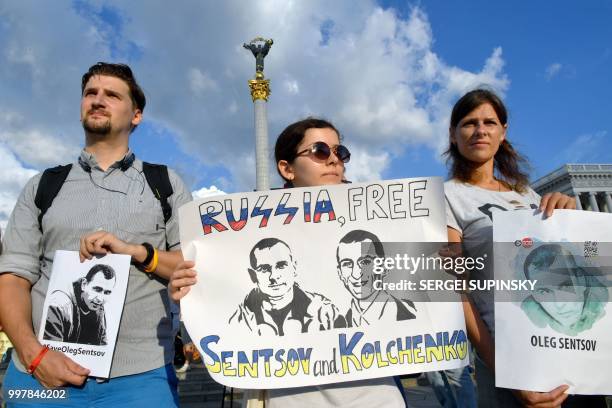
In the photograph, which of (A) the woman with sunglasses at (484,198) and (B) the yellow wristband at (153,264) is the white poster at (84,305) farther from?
(A) the woman with sunglasses at (484,198)

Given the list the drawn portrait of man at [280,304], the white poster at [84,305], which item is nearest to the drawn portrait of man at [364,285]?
the drawn portrait of man at [280,304]

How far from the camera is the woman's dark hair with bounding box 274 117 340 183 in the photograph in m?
2.57

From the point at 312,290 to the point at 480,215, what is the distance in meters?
0.96

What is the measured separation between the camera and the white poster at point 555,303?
2.10 m

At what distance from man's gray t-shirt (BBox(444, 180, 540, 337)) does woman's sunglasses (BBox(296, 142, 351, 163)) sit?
60 cm

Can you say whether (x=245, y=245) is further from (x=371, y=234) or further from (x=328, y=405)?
(x=328, y=405)

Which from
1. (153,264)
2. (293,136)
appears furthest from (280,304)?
(293,136)

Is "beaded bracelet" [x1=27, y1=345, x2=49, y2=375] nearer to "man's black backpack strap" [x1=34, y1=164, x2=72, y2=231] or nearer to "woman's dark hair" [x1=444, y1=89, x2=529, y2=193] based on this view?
"man's black backpack strap" [x1=34, y1=164, x2=72, y2=231]

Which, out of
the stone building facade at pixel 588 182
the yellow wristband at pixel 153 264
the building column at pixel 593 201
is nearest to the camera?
the yellow wristband at pixel 153 264

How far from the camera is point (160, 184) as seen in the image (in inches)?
98.6

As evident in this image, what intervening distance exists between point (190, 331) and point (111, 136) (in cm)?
113

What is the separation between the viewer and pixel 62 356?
211 centimetres

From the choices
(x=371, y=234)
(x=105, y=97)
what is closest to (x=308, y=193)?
(x=371, y=234)

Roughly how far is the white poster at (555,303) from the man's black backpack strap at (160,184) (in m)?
1.65
